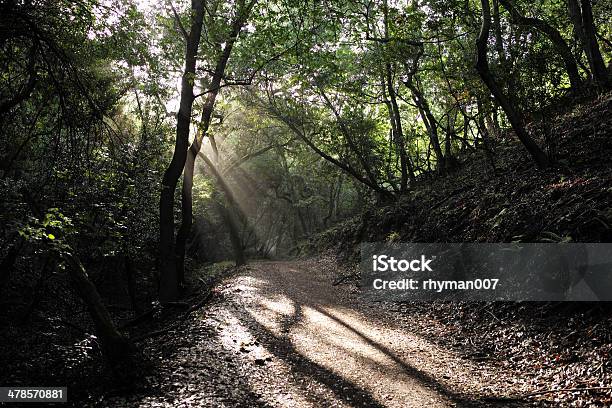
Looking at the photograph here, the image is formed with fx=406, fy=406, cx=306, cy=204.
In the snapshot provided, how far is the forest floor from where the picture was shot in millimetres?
5145

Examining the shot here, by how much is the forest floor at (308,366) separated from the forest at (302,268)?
39 mm

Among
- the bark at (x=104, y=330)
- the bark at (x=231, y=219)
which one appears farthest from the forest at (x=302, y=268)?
the bark at (x=231, y=219)

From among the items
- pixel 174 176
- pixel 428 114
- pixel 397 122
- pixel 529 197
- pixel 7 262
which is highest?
pixel 397 122

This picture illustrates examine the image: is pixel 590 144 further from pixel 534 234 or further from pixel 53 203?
pixel 53 203

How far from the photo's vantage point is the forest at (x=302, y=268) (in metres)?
5.30

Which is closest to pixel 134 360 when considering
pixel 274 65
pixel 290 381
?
pixel 290 381

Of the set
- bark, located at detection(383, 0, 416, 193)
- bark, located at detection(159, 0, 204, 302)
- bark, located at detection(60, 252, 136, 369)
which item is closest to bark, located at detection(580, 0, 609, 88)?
bark, located at detection(383, 0, 416, 193)

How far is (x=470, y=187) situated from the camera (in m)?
12.0

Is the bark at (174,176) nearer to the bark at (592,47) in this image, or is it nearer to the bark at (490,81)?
the bark at (490,81)

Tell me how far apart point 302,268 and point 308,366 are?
11.8 metres

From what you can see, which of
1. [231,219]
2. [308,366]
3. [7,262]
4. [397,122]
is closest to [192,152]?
[7,262]

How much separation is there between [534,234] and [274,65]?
35.2 ft

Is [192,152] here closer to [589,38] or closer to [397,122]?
[397,122]

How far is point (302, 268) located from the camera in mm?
18047
